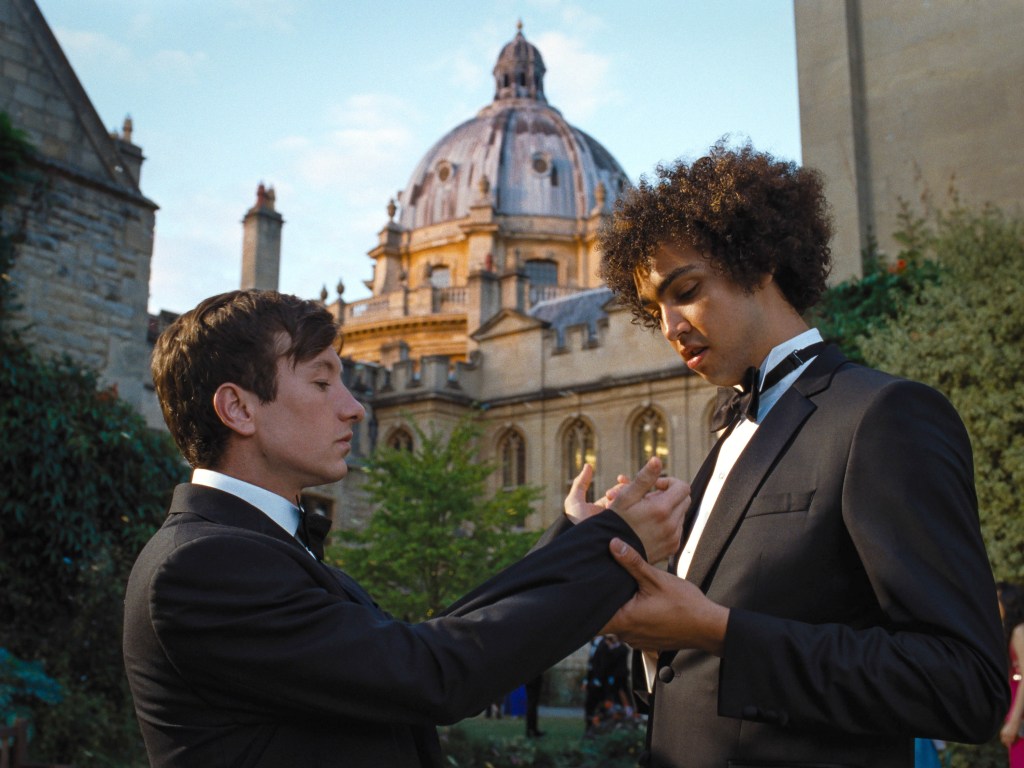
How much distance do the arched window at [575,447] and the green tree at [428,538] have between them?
8.83 metres

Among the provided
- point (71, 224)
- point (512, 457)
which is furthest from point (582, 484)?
point (512, 457)

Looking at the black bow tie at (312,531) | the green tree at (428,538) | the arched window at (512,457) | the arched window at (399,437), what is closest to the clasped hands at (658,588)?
the black bow tie at (312,531)

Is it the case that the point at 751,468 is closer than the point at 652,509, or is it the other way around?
the point at 652,509

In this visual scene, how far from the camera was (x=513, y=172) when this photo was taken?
61094mm

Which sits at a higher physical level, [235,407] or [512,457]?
[512,457]

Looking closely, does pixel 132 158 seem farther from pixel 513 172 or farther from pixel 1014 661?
pixel 513 172

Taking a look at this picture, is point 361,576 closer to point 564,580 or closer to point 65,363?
point 65,363

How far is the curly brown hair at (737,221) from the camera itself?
251 cm

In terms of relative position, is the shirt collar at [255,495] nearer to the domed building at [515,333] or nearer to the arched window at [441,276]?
the domed building at [515,333]

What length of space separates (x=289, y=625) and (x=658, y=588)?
66 cm

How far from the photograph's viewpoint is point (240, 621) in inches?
72.7

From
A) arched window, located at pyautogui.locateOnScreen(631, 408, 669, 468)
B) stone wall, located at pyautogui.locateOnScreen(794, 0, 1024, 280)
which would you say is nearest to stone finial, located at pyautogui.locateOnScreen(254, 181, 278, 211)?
arched window, located at pyautogui.locateOnScreen(631, 408, 669, 468)

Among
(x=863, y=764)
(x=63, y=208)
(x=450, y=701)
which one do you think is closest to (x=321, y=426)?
(x=450, y=701)

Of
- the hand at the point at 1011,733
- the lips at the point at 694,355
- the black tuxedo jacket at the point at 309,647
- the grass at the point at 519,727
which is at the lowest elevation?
the grass at the point at 519,727
